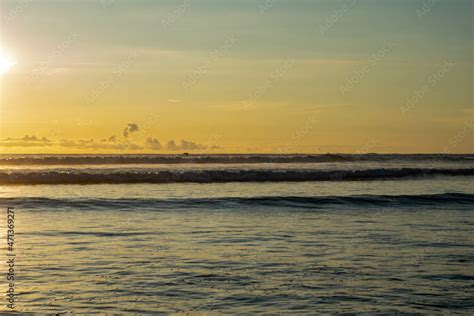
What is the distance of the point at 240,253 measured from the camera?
16.2m

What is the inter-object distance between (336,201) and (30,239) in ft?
52.6

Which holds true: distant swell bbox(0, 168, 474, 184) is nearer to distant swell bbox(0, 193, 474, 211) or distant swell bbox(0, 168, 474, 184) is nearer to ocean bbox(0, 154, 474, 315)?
ocean bbox(0, 154, 474, 315)

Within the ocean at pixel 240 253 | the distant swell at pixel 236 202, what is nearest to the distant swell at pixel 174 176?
the ocean at pixel 240 253

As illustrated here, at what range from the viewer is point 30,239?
18.2m

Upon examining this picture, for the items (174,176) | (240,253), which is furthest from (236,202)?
(174,176)

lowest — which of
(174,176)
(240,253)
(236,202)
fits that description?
(240,253)

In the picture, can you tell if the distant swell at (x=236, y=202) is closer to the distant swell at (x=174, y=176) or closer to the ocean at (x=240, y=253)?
the ocean at (x=240, y=253)

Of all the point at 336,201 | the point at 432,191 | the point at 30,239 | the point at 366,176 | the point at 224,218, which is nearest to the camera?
the point at 30,239

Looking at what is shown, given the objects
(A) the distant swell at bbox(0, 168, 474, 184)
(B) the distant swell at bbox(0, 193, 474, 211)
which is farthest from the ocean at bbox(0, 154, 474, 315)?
(A) the distant swell at bbox(0, 168, 474, 184)

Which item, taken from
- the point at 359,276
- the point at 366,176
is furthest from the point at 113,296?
the point at 366,176

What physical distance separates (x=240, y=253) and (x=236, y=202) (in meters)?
13.7

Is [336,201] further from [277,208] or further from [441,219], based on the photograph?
[441,219]

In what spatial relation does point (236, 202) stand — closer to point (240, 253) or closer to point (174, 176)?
point (240, 253)

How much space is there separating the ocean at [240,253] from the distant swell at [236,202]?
5 centimetres
